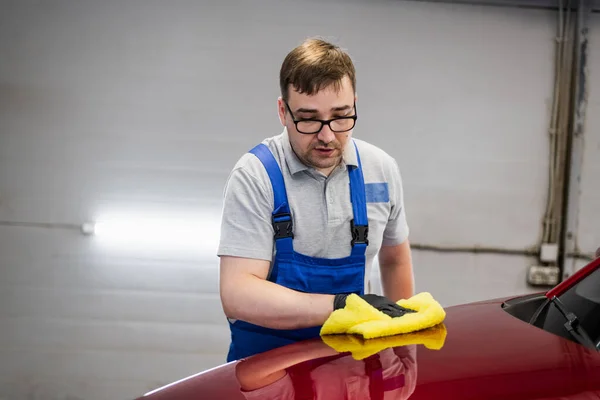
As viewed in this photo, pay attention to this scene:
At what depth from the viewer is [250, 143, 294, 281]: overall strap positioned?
1.93 metres

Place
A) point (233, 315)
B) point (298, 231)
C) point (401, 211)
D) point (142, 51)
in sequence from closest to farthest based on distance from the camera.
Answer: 1. point (233, 315)
2. point (298, 231)
3. point (401, 211)
4. point (142, 51)

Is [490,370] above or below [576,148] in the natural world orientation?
below

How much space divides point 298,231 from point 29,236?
2.96 meters

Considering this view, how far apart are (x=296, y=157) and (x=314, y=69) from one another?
0.29m

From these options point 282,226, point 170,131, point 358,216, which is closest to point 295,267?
point 282,226

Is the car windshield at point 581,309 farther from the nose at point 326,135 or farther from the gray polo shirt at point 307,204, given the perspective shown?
the nose at point 326,135

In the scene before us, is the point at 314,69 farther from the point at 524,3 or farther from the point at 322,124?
the point at 524,3

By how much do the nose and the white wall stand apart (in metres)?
2.52

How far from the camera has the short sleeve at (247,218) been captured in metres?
1.90

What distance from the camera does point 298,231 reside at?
197 cm

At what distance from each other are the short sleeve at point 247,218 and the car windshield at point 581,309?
755 mm

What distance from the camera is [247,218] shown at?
6.30 ft

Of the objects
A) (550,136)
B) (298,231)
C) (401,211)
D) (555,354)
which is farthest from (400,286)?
(550,136)

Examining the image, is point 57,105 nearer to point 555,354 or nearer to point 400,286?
point 400,286
